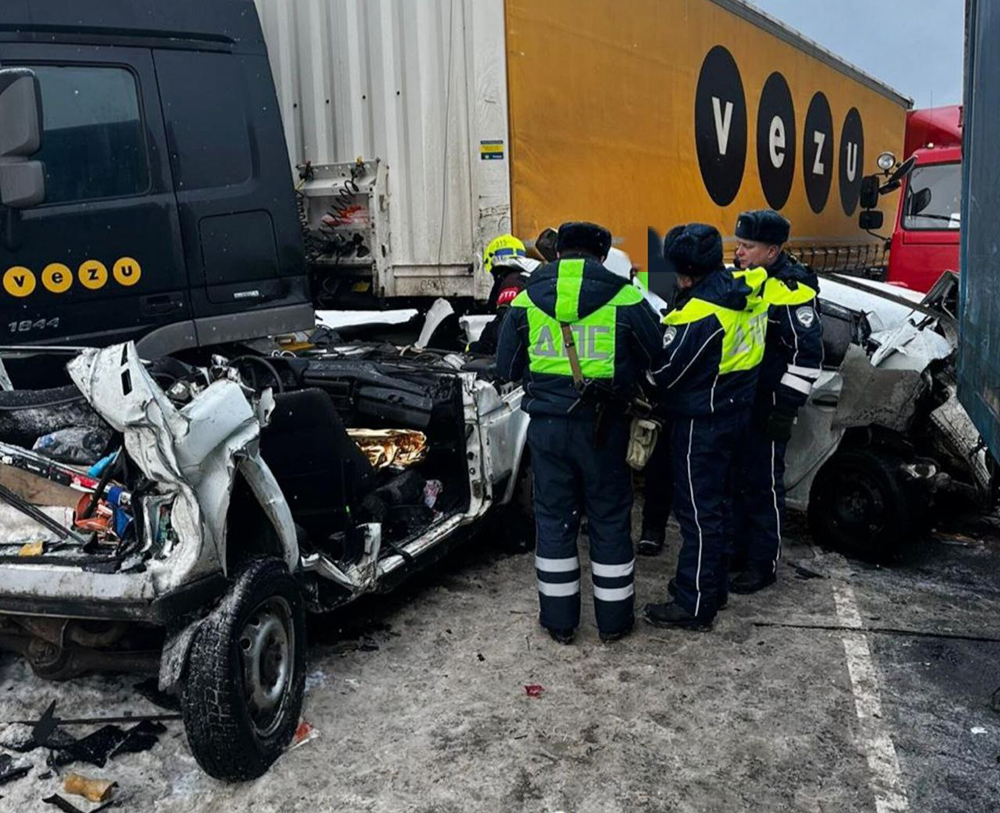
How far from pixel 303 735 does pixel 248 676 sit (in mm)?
397

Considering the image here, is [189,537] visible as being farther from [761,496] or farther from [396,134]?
[396,134]

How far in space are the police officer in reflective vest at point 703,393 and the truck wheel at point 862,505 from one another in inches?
40.6

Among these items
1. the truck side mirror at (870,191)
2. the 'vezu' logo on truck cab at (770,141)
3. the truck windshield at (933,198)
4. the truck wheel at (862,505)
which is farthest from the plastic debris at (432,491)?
the truck side mirror at (870,191)

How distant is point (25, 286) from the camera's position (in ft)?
12.6

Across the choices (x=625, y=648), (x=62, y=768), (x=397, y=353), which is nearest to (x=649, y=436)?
(x=625, y=648)

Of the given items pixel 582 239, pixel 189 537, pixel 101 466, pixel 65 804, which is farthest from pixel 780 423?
pixel 65 804

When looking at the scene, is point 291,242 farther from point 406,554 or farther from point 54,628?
point 54,628

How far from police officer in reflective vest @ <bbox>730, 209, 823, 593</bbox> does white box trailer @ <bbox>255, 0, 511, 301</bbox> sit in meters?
1.71

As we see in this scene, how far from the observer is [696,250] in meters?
3.83

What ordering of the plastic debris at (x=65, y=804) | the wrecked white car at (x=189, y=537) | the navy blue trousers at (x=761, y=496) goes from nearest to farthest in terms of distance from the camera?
the wrecked white car at (x=189, y=537) < the plastic debris at (x=65, y=804) < the navy blue trousers at (x=761, y=496)

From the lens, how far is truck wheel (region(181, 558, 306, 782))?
266 cm

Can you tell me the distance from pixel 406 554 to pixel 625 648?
966 millimetres

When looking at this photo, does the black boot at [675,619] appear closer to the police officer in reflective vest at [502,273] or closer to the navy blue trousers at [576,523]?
the navy blue trousers at [576,523]

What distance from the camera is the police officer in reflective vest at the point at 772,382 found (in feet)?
13.7
